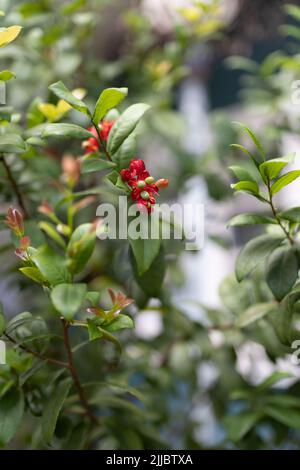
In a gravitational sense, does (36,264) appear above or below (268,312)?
above

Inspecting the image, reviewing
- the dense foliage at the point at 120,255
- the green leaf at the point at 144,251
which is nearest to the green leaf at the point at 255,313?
the dense foliage at the point at 120,255

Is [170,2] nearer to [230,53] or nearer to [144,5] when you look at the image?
[144,5]

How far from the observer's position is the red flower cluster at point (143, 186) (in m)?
0.62

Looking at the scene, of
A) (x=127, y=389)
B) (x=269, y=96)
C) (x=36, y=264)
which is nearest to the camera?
(x=36, y=264)

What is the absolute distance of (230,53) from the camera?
5.13ft

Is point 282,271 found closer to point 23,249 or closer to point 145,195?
point 145,195

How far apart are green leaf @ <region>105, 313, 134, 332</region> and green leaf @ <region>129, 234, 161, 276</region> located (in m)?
0.05

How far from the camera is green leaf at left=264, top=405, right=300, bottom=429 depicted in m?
0.83

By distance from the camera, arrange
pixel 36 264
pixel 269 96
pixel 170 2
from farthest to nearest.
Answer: pixel 170 2, pixel 269 96, pixel 36 264

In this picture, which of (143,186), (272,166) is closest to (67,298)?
(143,186)

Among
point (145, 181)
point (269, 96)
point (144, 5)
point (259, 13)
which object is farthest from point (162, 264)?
point (144, 5)

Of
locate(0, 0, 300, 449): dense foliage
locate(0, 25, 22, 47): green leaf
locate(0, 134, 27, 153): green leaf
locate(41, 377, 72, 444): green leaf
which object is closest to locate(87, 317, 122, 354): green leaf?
locate(0, 0, 300, 449): dense foliage

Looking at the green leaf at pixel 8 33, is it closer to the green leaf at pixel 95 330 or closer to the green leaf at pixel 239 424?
the green leaf at pixel 95 330
